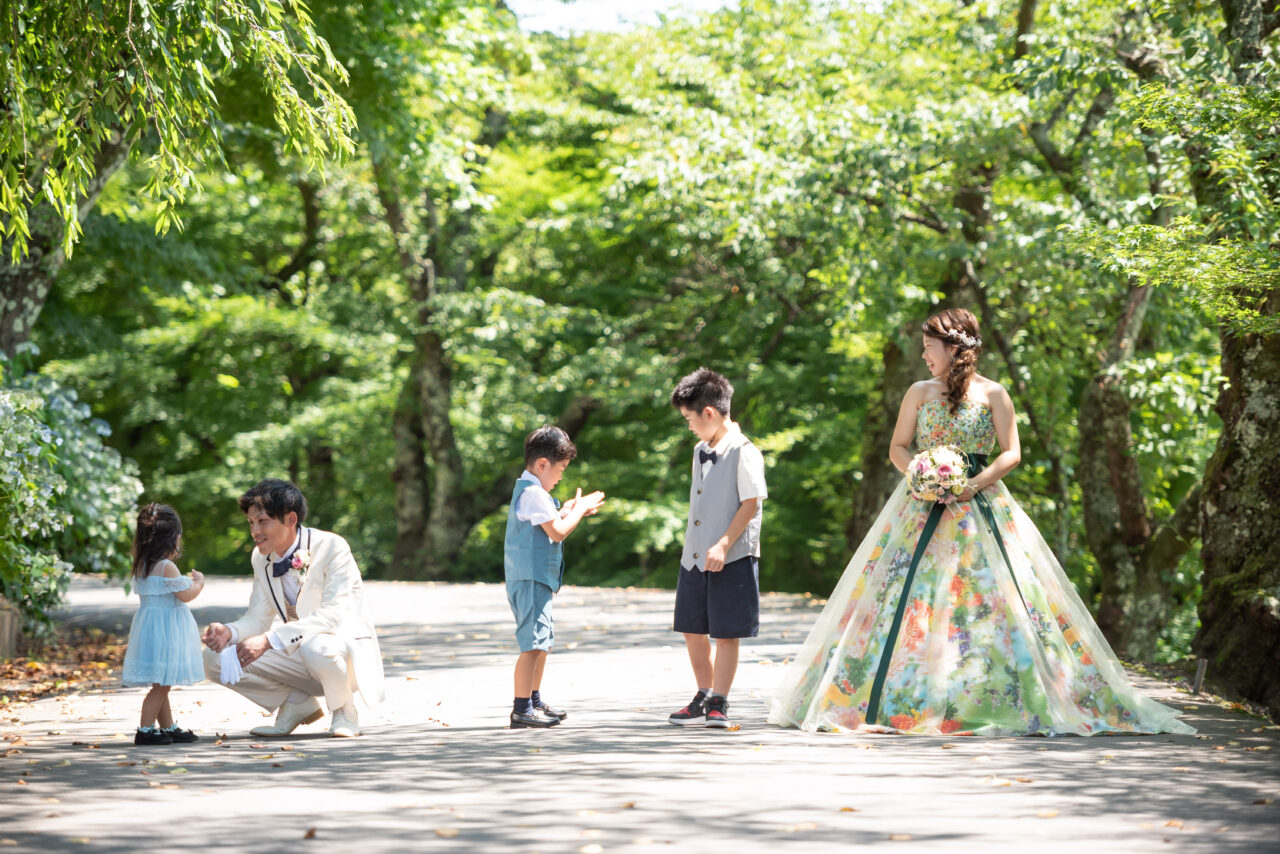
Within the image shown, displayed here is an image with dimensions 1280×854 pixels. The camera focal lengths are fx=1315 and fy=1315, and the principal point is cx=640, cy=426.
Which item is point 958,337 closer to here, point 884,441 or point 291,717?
point 291,717

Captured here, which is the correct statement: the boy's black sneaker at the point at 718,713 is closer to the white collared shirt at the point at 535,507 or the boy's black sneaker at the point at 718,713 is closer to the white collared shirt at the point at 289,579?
the white collared shirt at the point at 535,507

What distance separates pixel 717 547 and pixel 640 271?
18323mm

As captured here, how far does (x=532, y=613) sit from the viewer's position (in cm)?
699

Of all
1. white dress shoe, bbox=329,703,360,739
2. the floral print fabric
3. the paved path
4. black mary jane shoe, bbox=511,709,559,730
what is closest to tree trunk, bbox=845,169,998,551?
the floral print fabric

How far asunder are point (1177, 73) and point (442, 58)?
362 inches

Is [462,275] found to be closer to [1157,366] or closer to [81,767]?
[1157,366]

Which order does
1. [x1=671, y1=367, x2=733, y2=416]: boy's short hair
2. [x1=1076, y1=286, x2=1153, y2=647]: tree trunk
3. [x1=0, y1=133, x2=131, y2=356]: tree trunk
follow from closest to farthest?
1. [x1=671, y1=367, x2=733, y2=416]: boy's short hair
2. [x1=0, y1=133, x2=131, y2=356]: tree trunk
3. [x1=1076, y1=286, x2=1153, y2=647]: tree trunk

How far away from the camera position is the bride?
21.9 feet

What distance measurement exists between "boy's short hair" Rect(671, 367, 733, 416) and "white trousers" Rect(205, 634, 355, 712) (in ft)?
7.16

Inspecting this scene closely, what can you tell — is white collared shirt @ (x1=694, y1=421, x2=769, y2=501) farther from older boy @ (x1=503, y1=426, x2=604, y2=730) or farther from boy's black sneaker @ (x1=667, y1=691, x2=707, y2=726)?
boy's black sneaker @ (x1=667, y1=691, x2=707, y2=726)

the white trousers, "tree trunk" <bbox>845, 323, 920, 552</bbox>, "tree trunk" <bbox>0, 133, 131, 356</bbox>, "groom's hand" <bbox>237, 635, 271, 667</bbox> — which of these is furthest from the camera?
"tree trunk" <bbox>845, 323, 920, 552</bbox>

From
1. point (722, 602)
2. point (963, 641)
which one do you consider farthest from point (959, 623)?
point (722, 602)

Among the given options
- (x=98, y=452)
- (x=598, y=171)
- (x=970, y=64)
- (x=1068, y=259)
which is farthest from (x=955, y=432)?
(x=598, y=171)

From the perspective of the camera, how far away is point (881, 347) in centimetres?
1934
